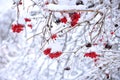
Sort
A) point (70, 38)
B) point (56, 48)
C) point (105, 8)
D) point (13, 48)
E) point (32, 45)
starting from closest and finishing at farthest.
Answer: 1. point (105, 8)
2. point (56, 48)
3. point (70, 38)
4. point (32, 45)
5. point (13, 48)

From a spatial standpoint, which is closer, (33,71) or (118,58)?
(118,58)

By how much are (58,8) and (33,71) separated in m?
2.52

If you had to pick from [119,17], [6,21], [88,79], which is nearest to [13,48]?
[6,21]

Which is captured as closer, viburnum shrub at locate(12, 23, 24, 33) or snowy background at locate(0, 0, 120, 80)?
viburnum shrub at locate(12, 23, 24, 33)

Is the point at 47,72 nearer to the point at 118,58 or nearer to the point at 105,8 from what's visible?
the point at 118,58

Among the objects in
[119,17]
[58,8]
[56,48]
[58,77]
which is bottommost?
[58,77]

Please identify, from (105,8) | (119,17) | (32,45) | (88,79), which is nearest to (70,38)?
(88,79)

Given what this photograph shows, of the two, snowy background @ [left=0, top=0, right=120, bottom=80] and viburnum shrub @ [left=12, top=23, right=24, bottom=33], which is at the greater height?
viburnum shrub @ [left=12, top=23, right=24, bottom=33]

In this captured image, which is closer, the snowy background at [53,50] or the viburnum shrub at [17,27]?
the viburnum shrub at [17,27]

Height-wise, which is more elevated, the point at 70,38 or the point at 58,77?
the point at 70,38

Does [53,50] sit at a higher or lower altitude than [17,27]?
lower

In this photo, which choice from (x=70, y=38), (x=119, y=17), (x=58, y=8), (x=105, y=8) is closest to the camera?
(x=58, y=8)

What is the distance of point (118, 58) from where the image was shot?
2117mm

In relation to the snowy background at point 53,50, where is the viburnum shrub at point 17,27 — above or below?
above
